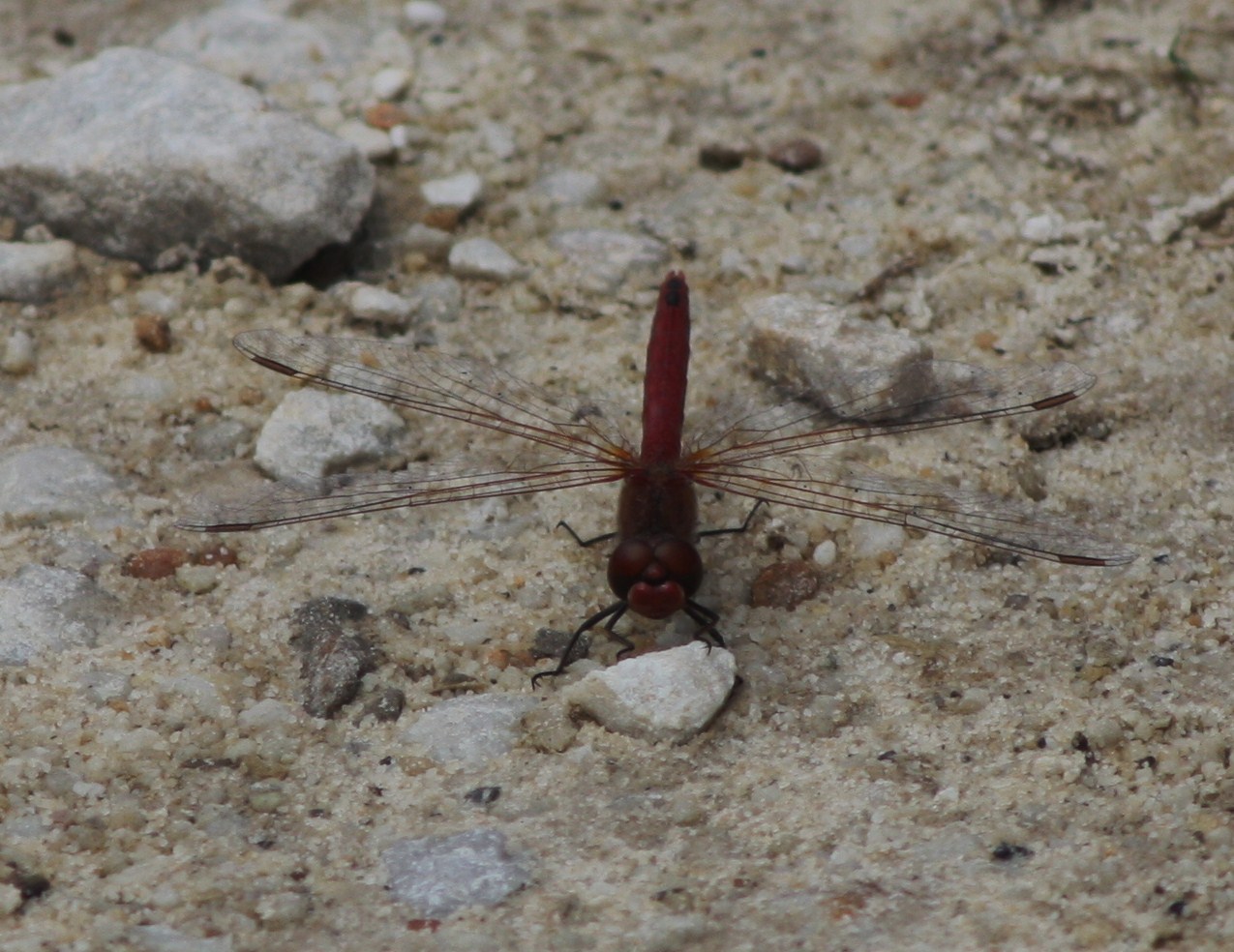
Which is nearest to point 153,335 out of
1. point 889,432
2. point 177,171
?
point 177,171

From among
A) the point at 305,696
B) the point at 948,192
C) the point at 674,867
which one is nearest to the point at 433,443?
the point at 305,696

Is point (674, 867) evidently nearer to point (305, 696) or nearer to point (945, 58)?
point (305, 696)

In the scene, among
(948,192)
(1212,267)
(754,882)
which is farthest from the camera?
(948,192)

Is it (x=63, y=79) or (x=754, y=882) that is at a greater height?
(x=63, y=79)

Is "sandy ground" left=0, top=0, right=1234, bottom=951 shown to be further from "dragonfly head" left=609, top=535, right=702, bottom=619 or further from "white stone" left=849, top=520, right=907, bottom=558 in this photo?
"dragonfly head" left=609, top=535, right=702, bottom=619

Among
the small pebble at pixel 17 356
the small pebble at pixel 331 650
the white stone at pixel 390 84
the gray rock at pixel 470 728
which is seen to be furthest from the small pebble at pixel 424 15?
the gray rock at pixel 470 728

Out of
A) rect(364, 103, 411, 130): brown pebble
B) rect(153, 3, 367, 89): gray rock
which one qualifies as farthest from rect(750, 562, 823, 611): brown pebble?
rect(153, 3, 367, 89): gray rock

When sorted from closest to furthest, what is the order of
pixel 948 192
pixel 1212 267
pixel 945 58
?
1. pixel 1212 267
2. pixel 948 192
3. pixel 945 58

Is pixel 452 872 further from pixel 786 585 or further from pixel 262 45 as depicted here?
pixel 262 45
